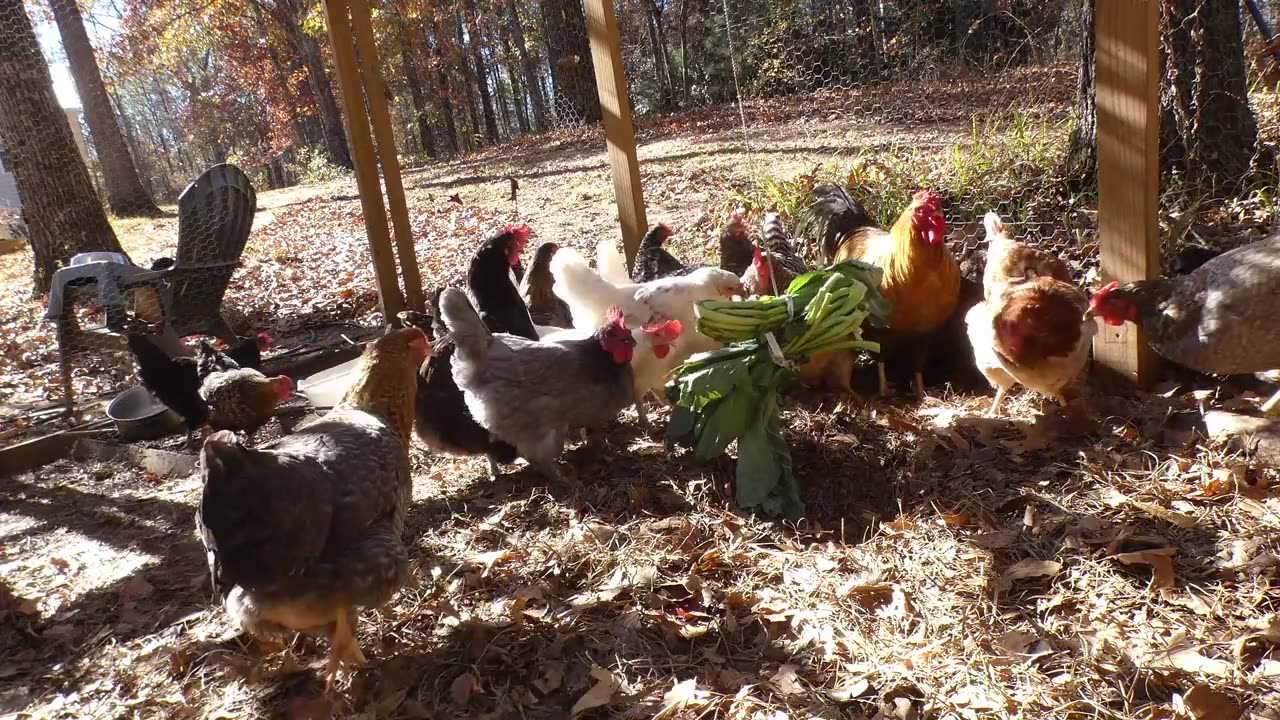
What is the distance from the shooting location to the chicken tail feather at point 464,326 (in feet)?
10.1

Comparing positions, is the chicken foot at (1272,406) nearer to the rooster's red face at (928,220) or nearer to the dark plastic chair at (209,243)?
the rooster's red face at (928,220)

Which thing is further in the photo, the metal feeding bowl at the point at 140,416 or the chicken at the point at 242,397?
the metal feeding bowl at the point at 140,416

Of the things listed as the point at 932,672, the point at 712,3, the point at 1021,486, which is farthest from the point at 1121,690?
the point at 712,3

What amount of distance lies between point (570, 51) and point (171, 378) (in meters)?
11.0

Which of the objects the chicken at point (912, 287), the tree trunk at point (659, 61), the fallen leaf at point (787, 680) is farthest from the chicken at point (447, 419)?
the tree trunk at point (659, 61)

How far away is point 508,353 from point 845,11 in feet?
22.2

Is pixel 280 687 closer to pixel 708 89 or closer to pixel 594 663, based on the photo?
pixel 594 663

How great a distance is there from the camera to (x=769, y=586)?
2363 mm

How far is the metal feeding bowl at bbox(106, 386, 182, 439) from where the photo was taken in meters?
4.11

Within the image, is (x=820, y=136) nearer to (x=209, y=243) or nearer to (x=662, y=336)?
(x=662, y=336)

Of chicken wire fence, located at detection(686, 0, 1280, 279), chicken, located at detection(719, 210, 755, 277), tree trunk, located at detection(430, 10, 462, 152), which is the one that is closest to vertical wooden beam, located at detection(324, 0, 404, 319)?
chicken, located at detection(719, 210, 755, 277)

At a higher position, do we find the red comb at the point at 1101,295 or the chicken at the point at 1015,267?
the chicken at the point at 1015,267

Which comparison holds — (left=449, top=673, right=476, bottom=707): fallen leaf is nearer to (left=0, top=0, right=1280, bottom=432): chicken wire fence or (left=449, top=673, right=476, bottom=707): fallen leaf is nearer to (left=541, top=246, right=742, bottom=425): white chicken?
(left=541, top=246, right=742, bottom=425): white chicken

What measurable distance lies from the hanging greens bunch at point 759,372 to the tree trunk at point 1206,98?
2445 millimetres
